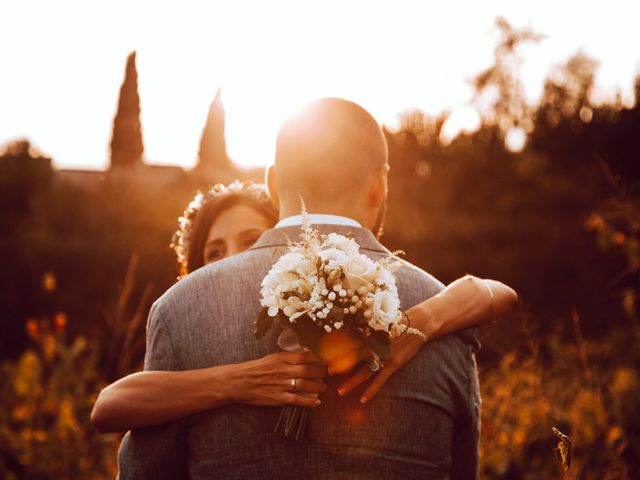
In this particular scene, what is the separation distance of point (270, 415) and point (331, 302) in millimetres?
434

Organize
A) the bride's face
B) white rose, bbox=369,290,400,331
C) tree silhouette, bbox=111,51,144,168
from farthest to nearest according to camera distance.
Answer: tree silhouette, bbox=111,51,144,168 < the bride's face < white rose, bbox=369,290,400,331

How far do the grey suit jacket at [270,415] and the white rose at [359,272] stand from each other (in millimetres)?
298

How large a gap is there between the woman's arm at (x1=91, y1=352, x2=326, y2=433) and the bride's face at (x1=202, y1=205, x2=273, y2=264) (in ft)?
7.59

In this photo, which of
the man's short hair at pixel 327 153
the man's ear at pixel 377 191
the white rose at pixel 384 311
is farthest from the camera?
the man's ear at pixel 377 191

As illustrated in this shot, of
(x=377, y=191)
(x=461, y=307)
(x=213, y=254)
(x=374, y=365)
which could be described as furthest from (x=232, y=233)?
(x=374, y=365)

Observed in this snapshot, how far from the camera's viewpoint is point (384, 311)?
1.95 meters

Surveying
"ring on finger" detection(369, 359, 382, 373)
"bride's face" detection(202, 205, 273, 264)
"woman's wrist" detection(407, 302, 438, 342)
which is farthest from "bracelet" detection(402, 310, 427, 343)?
"bride's face" detection(202, 205, 273, 264)

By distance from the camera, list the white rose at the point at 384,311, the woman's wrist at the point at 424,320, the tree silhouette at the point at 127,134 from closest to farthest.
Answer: the white rose at the point at 384,311, the woman's wrist at the point at 424,320, the tree silhouette at the point at 127,134

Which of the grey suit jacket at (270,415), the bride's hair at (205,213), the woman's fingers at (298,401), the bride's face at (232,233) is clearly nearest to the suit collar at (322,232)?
the grey suit jacket at (270,415)

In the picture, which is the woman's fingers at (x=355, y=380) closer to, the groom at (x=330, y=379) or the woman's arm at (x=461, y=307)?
the groom at (x=330, y=379)

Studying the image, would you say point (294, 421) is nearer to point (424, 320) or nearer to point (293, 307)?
point (293, 307)

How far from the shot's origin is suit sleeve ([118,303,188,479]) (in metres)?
2.19

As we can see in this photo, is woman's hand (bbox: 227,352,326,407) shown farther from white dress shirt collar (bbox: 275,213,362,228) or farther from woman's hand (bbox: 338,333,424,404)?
white dress shirt collar (bbox: 275,213,362,228)

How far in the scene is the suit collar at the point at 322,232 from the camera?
90.0 inches
